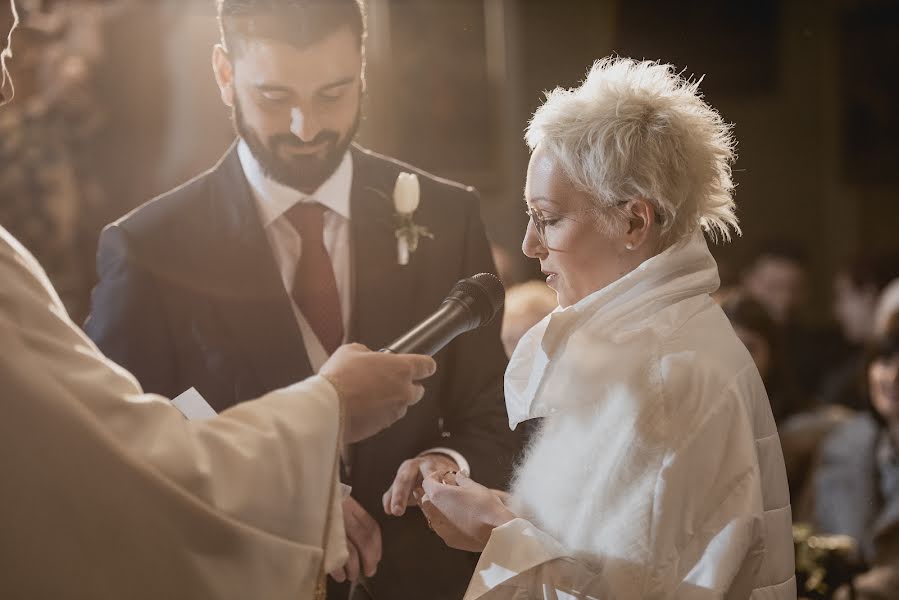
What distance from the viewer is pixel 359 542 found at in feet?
7.02

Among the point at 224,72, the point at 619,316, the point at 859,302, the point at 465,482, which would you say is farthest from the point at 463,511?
the point at 859,302

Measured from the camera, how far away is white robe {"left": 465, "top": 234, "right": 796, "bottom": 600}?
172 cm

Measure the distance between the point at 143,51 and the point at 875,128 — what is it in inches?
239

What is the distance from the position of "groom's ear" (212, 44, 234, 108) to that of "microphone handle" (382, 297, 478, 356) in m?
0.59

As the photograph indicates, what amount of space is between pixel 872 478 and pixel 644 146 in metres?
2.54

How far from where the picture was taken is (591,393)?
6.05 ft

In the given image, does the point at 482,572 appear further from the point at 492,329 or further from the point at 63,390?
the point at 63,390

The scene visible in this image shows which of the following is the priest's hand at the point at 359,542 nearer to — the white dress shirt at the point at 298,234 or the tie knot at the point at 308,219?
the white dress shirt at the point at 298,234

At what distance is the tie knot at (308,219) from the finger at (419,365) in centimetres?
39

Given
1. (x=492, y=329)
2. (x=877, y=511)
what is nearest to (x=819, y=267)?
(x=877, y=511)

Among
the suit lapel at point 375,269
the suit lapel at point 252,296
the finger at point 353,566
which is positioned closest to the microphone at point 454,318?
the suit lapel at point 375,269

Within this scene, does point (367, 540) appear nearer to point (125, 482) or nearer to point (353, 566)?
point (353, 566)

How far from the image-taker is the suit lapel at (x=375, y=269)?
2146 millimetres

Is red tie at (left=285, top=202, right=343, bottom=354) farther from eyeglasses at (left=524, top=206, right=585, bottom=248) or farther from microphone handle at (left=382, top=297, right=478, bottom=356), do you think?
eyeglasses at (left=524, top=206, right=585, bottom=248)
